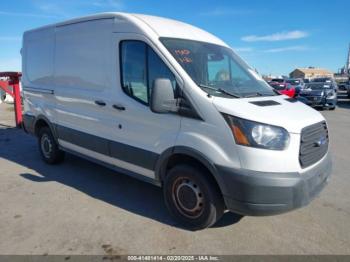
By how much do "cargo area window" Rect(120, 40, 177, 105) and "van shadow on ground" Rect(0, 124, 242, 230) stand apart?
1.43 metres

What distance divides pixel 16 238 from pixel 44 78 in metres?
3.34

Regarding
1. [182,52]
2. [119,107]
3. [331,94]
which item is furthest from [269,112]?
[331,94]

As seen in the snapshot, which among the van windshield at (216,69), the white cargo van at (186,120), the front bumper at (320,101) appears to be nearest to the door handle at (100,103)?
the white cargo van at (186,120)

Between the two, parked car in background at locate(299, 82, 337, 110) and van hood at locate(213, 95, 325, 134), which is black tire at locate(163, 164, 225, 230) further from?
parked car in background at locate(299, 82, 337, 110)

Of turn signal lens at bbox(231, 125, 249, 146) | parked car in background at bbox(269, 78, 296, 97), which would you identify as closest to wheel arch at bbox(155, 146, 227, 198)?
turn signal lens at bbox(231, 125, 249, 146)

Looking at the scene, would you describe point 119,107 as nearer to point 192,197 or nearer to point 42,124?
point 192,197

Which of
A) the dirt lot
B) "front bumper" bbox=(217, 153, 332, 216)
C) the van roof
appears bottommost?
the dirt lot

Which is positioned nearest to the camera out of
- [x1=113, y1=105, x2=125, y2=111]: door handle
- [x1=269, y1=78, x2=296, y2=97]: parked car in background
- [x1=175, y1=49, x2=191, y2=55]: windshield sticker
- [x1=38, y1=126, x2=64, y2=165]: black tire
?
[x1=175, y1=49, x2=191, y2=55]: windshield sticker

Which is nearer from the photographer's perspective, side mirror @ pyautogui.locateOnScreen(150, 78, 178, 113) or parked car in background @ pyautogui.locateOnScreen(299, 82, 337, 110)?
side mirror @ pyautogui.locateOnScreen(150, 78, 178, 113)

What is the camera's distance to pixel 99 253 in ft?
10.9

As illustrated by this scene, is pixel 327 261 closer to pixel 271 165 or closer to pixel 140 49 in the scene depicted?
pixel 271 165

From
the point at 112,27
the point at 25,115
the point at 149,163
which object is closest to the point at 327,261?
the point at 149,163

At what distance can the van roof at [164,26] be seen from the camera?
4.08m

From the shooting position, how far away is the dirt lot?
3426 millimetres
